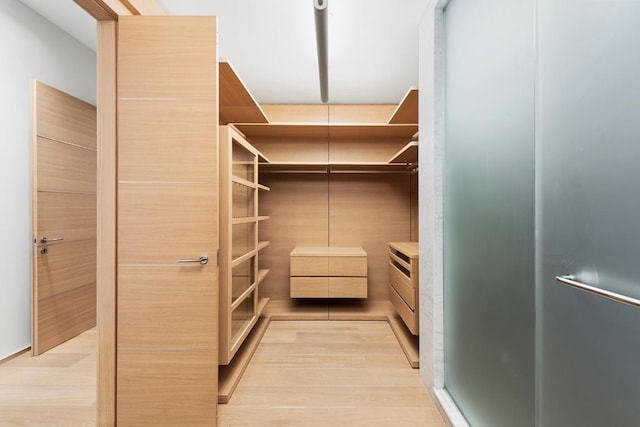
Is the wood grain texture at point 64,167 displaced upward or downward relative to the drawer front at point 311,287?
upward

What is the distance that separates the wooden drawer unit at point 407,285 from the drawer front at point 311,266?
737 millimetres

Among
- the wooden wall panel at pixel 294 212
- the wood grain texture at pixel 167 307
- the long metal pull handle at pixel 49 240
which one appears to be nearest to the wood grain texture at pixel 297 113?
the wooden wall panel at pixel 294 212

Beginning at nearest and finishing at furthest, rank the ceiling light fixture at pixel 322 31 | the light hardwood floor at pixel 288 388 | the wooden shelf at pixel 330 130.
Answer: the ceiling light fixture at pixel 322 31 < the light hardwood floor at pixel 288 388 < the wooden shelf at pixel 330 130

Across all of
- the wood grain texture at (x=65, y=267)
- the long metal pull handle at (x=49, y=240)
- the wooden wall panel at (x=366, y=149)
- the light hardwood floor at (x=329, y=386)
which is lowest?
the light hardwood floor at (x=329, y=386)

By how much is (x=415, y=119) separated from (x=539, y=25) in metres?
2.10

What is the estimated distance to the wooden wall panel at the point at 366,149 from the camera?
3.65 m

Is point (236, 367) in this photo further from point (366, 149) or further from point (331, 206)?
point (366, 149)

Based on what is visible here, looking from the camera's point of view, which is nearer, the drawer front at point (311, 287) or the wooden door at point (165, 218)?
the wooden door at point (165, 218)

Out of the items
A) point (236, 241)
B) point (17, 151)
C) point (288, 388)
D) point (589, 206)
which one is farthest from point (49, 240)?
point (589, 206)

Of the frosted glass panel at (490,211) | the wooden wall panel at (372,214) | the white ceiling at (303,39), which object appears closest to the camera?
the frosted glass panel at (490,211)

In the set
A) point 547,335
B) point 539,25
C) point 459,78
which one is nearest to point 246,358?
point 547,335

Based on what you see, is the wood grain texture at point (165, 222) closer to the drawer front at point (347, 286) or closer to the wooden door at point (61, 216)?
the wooden door at point (61, 216)

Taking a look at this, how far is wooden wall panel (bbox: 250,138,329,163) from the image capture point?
366 centimetres

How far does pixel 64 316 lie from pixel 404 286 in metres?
2.98
